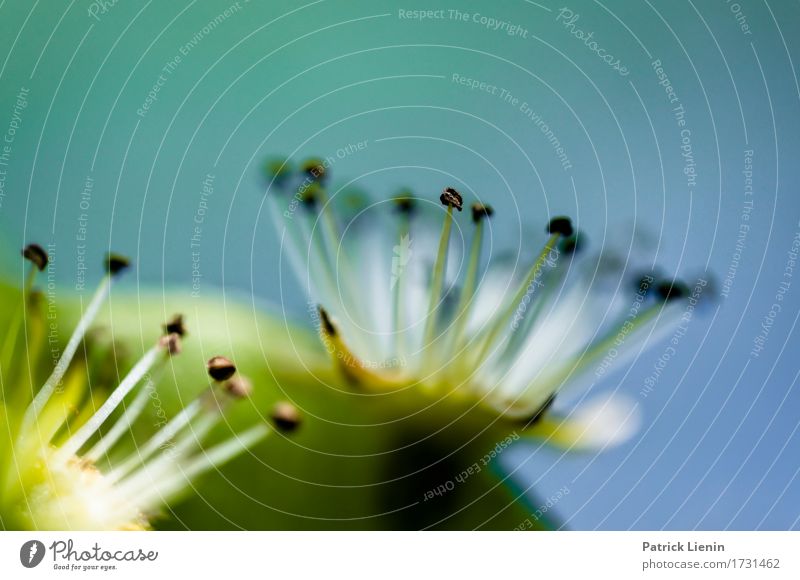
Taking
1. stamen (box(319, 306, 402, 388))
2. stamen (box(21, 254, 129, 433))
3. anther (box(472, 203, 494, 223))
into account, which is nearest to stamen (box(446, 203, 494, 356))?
anther (box(472, 203, 494, 223))

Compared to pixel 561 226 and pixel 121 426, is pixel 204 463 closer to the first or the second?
pixel 121 426

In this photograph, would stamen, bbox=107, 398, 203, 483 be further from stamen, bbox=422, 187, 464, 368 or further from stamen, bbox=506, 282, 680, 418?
stamen, bbox=506, 282, 680, 418

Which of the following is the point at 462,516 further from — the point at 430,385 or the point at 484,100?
the point at 484,100

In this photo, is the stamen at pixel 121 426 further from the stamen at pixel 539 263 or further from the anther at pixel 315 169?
the stamen at pixel 539 263

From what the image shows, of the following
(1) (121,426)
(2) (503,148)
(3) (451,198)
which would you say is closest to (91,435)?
(1) (121,426)
